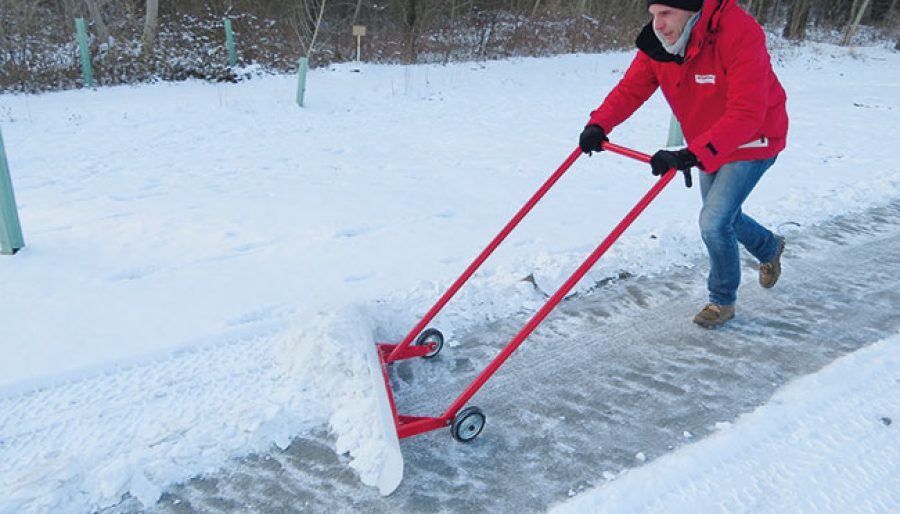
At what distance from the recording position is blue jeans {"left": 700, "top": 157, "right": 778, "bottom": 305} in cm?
308

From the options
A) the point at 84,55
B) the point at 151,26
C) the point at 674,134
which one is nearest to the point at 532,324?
the point at 674,134

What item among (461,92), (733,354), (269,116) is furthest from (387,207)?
(461,92)

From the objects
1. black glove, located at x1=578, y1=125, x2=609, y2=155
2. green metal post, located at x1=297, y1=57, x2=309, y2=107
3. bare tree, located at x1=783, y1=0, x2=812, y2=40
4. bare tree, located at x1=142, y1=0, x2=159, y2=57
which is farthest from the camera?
bare tree, located at x1=783, y1=0, x2=812, y2=40

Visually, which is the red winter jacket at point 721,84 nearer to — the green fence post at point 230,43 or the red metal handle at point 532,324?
the red metal handle at point 532,324

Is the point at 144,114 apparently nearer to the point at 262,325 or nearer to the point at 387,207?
the point at 387,207

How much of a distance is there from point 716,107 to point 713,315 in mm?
1160

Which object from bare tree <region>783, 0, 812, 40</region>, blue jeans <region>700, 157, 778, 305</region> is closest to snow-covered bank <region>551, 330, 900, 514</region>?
blue jeans <region>700, 157, 778, 305</region>

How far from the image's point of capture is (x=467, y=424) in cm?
255

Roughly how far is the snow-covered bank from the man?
2.61 ft

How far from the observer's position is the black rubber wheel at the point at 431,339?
316 centimetres

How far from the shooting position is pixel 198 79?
12.5m

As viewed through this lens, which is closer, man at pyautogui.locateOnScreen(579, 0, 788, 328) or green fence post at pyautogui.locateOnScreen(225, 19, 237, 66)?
man at pyautogui.locateOnScreen(579, 0, 788, 328)

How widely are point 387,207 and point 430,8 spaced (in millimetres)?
13220

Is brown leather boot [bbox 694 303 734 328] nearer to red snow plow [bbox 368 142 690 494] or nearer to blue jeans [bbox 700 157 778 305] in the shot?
blue jeans [bbox 700 157 778 305]
